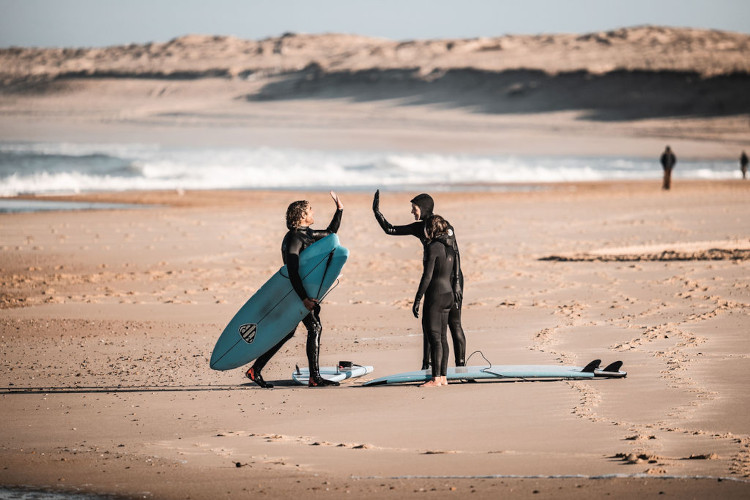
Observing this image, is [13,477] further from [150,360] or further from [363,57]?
[363,57]

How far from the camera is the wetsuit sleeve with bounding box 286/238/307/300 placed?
718 centimetres

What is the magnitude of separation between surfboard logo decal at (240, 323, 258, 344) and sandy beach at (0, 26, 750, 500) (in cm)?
35

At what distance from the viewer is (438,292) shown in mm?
7262

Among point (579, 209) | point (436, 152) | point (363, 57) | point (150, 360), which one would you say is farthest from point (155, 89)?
point (150, 360)

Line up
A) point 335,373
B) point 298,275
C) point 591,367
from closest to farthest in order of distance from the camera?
point 591,367, point 298,275, point 335,373

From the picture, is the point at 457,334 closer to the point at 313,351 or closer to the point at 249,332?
the point at 313,351

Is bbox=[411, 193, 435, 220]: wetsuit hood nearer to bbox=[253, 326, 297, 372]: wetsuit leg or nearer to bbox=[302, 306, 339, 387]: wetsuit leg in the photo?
bbox=[302, 306, 339, 387]: wetsuit leg

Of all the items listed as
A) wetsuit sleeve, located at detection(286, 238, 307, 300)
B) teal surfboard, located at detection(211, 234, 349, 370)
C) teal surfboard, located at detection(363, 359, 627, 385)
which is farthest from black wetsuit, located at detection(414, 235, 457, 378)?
wetsuit sleeve, located at detection(286, 238, 307, 300)

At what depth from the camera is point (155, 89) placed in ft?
471

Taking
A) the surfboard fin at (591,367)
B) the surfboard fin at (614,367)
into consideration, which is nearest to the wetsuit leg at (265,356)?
the surfboard fin at (591,367)

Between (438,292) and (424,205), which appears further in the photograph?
(424,205)

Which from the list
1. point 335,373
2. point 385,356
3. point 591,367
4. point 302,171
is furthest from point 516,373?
point 302,171

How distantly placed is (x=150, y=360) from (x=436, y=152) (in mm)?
53001

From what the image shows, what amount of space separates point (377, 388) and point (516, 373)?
96 cm
